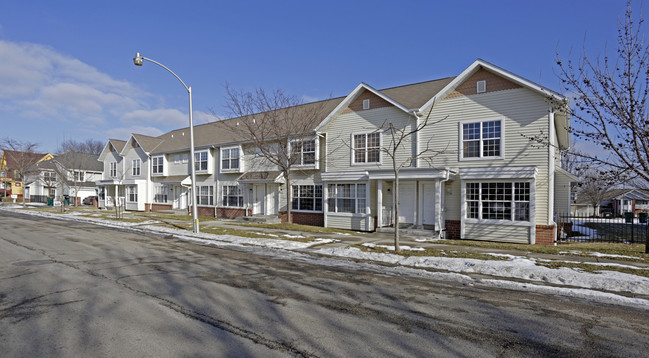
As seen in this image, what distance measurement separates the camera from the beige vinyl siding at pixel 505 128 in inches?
608

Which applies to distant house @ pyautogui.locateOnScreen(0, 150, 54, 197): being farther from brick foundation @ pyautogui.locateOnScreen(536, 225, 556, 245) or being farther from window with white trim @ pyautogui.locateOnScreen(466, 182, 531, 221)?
brick foundation @ pyautogui.locateOnScreen(536, 225, 556, 245)

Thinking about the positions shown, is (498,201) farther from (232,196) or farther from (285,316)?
(232,196)

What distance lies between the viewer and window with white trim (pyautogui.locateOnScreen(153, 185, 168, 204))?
34.5m

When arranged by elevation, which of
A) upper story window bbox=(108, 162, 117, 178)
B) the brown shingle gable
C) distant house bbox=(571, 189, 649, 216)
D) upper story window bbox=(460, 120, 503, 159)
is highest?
the brown shingle gable

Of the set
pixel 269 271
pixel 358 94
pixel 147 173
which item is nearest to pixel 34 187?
pixel 147 173

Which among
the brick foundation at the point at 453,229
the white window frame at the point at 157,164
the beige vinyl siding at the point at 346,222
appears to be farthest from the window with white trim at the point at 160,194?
the brick foundation at the point at 453,229

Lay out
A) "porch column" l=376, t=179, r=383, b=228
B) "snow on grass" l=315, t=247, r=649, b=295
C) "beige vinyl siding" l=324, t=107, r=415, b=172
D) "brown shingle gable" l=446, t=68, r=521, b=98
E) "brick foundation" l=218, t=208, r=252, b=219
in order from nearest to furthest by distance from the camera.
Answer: "snow on grass" l=315, t=247, r=649, b=295 < "brown shingle gable" l=446, t=68, r=521, b=98 < "porch column" l=376, t=179, r=383, b=228 < "beige vinyl siding" l=324, t=107, r=415, b=172 < "brick foundation" l=218, t=208, r=252, b=219

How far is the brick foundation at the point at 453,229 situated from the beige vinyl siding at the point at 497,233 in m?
0.59

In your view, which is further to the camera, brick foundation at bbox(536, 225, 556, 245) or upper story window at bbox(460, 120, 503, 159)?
upper story window at bbox(460, 120, 503, 159)

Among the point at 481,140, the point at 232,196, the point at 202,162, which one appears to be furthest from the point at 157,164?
the point at 481,140

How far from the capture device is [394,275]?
9.18 meters

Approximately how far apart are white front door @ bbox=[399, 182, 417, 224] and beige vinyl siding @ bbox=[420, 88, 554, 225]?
1.47 meters

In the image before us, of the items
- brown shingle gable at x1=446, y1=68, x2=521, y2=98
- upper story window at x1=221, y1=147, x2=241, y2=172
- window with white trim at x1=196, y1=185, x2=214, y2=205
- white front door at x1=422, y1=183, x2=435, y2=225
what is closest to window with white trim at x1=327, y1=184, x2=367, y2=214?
white front door at x1=422, y1=183, x2=435, y2=225

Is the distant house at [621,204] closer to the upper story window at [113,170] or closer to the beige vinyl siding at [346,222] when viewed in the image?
the beige vinyl siding at [346,222]
